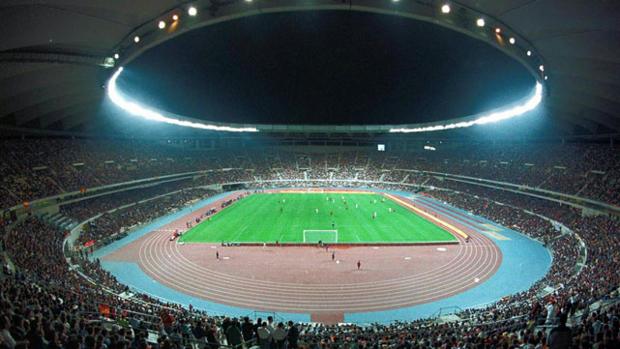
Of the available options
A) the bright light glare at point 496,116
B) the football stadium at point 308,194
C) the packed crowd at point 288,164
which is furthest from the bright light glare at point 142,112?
the bright light glare at point 496,116

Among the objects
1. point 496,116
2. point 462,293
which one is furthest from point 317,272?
point 496,116

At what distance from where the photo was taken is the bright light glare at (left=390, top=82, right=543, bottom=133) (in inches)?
1551

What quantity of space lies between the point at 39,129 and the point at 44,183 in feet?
22.7

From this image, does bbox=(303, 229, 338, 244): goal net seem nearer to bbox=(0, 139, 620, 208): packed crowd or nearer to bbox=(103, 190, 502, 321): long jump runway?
bbox=(103, 190, 502, 321): long jump runway

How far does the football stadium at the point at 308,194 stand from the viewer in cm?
1449

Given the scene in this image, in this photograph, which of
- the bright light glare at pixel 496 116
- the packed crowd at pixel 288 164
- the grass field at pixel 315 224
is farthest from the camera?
the bright light glare at pixel 496 116

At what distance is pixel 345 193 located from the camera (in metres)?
71.6

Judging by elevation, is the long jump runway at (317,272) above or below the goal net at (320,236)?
below

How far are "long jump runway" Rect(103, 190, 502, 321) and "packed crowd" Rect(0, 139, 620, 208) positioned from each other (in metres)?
11.4

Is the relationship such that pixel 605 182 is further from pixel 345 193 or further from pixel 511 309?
pixel 345 193

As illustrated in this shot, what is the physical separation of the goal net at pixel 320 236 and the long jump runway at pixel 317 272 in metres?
2.07

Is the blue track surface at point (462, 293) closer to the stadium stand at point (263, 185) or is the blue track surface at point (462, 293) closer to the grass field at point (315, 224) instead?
the stadium stand at point (263, 185)

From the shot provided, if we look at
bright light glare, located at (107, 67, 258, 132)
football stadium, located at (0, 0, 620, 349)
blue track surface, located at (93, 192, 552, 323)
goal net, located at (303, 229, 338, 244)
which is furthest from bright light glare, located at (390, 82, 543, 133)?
bright light glare, located at (107, 67, 258, 132)

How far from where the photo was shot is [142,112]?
180 ft
